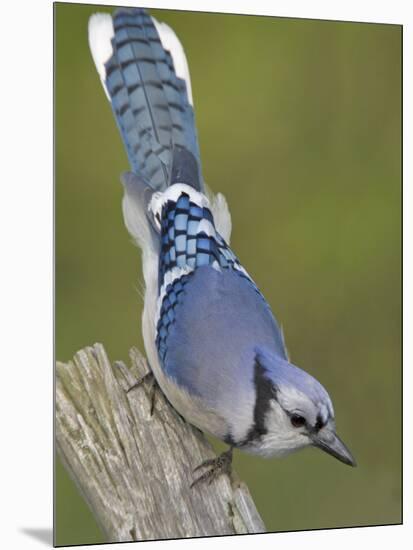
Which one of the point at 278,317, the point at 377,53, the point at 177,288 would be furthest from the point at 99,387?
the point at 377,53

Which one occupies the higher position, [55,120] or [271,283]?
[55,120]

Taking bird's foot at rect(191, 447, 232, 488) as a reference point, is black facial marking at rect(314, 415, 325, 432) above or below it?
above

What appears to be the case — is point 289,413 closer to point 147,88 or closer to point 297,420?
point 297,420

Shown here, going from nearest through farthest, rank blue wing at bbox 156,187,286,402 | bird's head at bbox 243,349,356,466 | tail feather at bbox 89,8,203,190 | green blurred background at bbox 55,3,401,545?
1. bird's head at bbox 243,349,356,466
2. blue wing at bbox 156,187,286,402
3. green blurred background at bbox 55,3,401,545
4. tail feather at bbox 89,8,203,190

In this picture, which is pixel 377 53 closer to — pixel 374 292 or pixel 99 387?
pixel 374 292

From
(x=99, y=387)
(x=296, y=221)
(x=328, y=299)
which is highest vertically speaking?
(x=296, y=221)

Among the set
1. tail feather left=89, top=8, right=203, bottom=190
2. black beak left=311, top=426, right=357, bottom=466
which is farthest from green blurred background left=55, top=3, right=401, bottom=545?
black beak left=311, top=426, right=357, bottom=466

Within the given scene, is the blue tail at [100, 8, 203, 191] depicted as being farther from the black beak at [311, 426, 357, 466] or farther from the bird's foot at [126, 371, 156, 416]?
the black beak at [311, 426, 357, 466]
